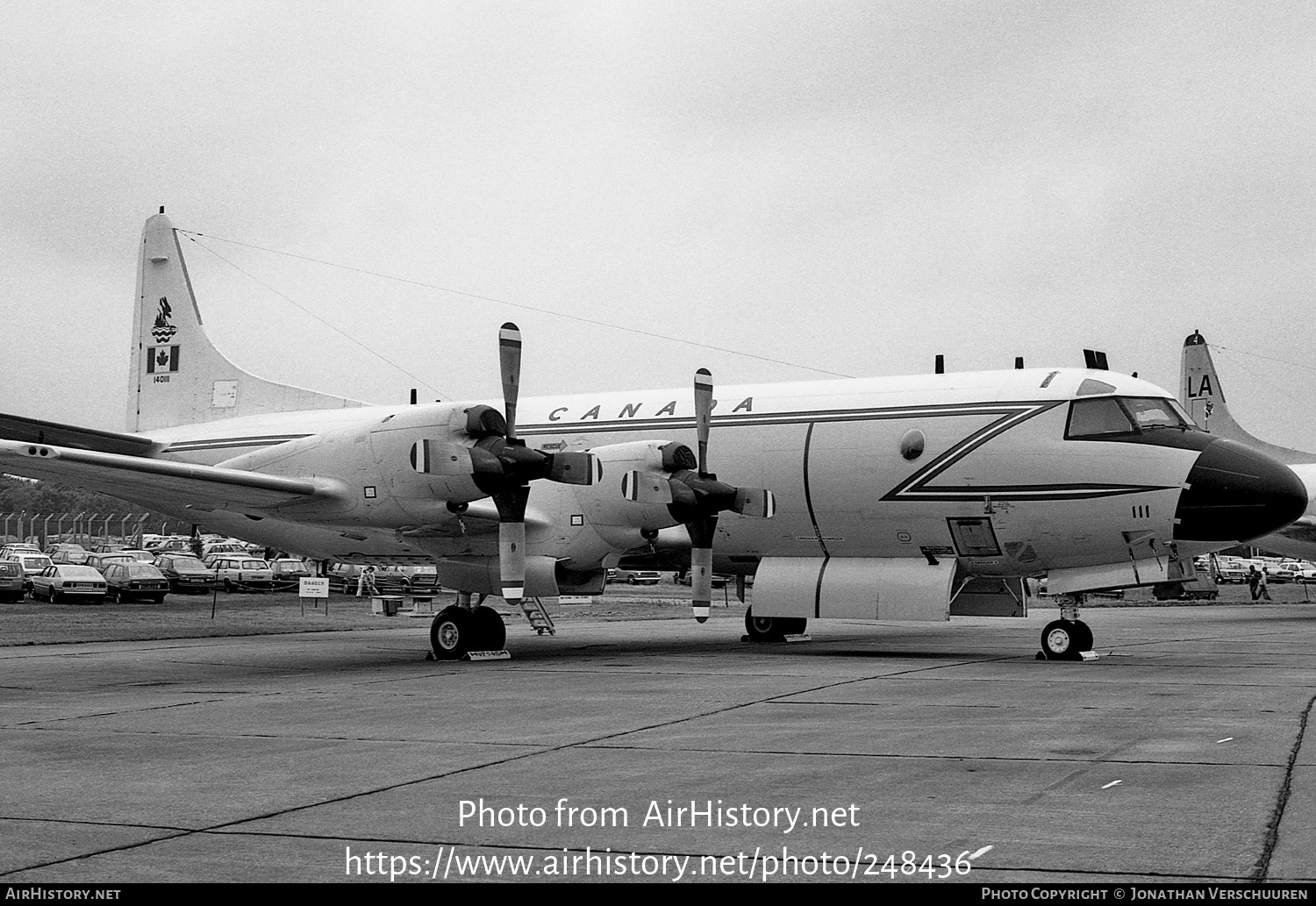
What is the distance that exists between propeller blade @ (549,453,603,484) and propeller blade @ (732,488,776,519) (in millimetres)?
2574

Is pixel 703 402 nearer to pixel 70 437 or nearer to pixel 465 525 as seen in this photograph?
pixel 465 525

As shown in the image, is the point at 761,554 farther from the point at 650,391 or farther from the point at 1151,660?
the point at 1151,660

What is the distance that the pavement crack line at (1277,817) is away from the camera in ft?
18.8

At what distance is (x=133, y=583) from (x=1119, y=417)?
3145cm

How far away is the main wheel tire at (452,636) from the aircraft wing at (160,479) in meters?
2.96

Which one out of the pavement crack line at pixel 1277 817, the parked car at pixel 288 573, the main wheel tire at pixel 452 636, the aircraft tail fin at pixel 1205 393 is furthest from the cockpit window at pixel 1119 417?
the parked car at pixel 288 573

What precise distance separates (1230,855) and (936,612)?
12.9 metres

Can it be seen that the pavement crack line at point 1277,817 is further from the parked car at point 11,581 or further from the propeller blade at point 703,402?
the parked car at point 11,581

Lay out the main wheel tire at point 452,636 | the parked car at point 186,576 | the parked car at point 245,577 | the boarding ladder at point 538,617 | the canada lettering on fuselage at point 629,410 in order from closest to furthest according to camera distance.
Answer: the main wheel tire at point 452,636
the boarding ladder at point 538,617
the canada lettering on fuselage at point 629,410
the parked car at point 186,576
the parked car at point 245,577

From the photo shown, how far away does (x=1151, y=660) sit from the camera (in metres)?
18.8
